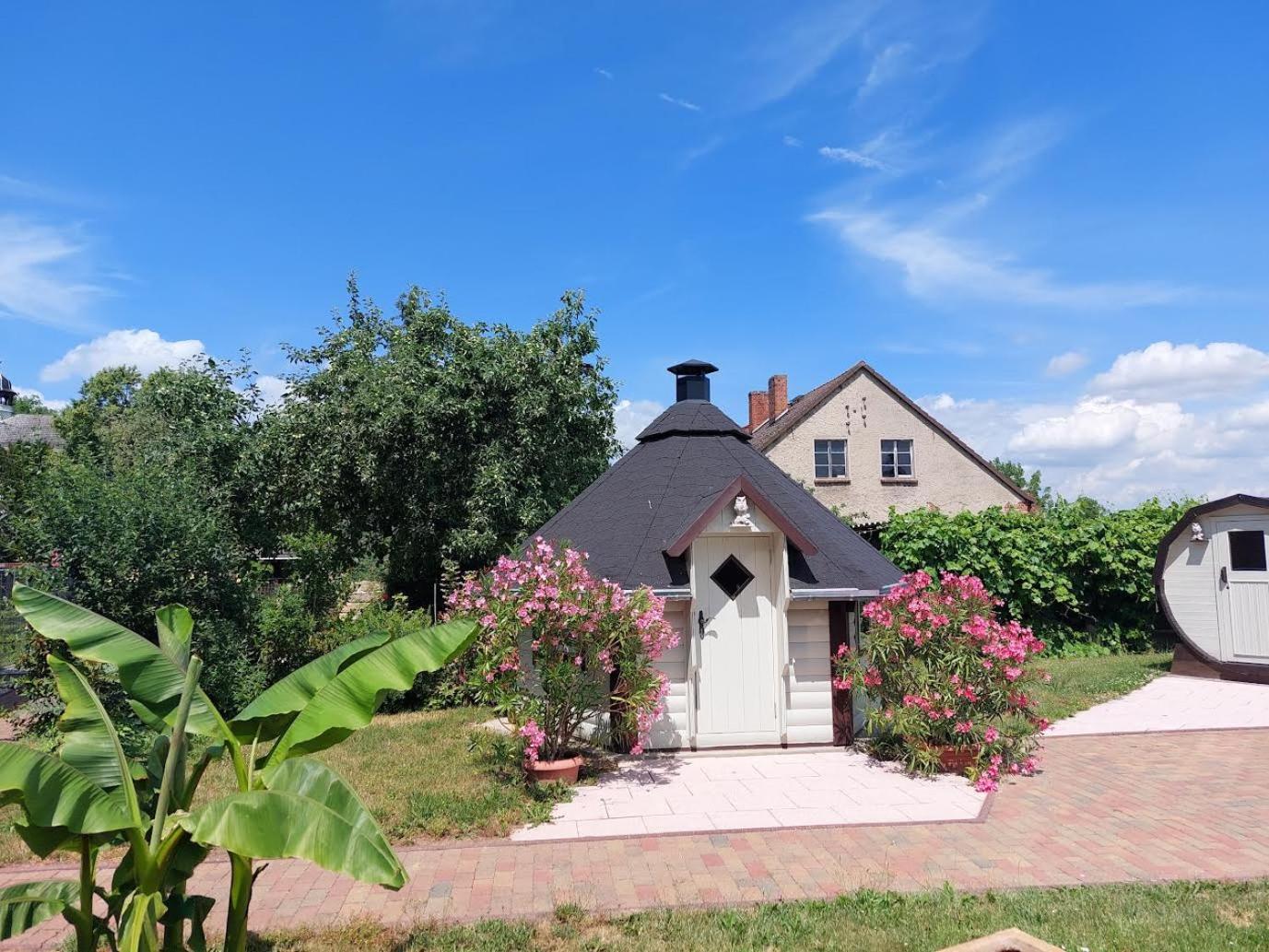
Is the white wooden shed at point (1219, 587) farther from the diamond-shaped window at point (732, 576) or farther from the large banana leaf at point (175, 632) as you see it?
the large banana leaf at point (175, 632)

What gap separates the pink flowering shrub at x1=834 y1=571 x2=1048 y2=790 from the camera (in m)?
9.84

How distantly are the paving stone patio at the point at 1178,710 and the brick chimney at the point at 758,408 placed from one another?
20875 millimetres

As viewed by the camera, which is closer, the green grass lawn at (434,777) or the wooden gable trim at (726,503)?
the green grass lawn at (434,777)

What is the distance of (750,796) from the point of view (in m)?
9.00

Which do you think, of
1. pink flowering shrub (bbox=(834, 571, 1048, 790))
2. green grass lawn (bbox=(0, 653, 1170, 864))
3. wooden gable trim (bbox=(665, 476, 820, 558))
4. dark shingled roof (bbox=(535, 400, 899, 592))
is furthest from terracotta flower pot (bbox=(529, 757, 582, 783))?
pink flowering shrub (bbox=(834, 571, 1048, 790))

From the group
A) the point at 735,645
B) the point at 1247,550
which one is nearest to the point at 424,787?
the point at 735,645

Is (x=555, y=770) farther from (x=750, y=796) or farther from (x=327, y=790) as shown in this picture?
(x=327, y=790)

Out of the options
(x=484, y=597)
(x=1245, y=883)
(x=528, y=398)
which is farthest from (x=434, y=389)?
(x=1245, y=883)

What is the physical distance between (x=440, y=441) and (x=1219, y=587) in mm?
15976

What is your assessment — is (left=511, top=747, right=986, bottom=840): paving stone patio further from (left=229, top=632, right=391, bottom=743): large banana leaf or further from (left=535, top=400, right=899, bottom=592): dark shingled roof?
(left=229, top=632, right=391, bottom=743): large banana leaf

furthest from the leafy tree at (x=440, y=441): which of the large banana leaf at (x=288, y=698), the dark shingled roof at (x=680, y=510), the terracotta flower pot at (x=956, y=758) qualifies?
the large banana leaf at (x=288, y=698)

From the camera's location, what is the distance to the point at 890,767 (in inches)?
399

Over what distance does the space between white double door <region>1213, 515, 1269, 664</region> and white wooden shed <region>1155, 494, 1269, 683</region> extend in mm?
14

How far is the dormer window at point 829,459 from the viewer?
29.8m
